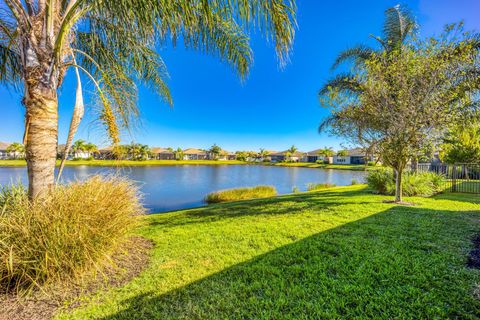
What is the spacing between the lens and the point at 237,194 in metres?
15.3

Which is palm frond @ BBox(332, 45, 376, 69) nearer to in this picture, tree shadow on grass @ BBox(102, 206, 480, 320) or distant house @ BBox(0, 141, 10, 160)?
tree shadow on grass @ BBox(102, 206, 480, 320)

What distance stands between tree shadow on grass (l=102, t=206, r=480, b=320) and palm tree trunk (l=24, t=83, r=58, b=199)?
7.01 ft

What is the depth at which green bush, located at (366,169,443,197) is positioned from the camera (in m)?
9.16

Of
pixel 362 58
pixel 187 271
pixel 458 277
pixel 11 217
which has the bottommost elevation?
pixel 187 271

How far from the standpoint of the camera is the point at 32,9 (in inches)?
117

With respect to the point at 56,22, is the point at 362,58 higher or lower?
higher

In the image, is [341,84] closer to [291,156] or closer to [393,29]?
[393,29]

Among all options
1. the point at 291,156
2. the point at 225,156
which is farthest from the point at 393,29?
the point at 225,156

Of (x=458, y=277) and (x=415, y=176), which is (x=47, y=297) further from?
(x=415, y=176)

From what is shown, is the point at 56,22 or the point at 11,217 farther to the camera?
the point at 56,22

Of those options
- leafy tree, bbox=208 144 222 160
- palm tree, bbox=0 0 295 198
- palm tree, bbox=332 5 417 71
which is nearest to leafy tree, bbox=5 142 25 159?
palm tree, bbox=0 0 295 198

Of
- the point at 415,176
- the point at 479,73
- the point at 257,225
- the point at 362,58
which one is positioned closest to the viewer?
the point at 257,225

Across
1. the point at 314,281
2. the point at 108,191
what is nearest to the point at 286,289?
the point at 314,281

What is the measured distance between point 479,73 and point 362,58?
4.60 meters
